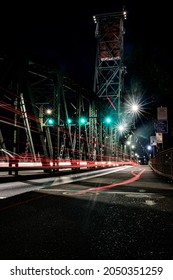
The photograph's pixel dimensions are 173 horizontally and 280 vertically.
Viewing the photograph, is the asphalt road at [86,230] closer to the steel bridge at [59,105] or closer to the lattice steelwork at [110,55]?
the steel bridge at [59,105]

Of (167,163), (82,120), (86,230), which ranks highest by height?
(82,120)

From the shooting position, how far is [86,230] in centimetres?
356

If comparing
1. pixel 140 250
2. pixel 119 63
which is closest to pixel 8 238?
pixel 140 250

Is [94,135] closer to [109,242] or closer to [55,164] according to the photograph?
[55,164]

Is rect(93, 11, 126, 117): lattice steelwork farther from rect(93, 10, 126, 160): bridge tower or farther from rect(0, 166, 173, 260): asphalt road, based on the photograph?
rect(0, 166, 173, 260): asphalt road

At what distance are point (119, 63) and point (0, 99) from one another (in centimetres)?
5546

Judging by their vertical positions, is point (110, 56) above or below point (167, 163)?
above

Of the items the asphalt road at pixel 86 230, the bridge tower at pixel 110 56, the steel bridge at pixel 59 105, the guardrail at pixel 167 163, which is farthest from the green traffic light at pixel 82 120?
the bridge tower at pixel 110 56

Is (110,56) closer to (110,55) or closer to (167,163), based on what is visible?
(110,55)

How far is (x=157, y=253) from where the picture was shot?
8.67 ft

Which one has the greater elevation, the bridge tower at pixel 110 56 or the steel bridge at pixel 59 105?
the bridge tower at pixel 110 56

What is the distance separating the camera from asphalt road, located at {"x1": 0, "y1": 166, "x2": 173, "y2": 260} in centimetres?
264

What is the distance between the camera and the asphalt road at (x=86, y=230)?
2.64m

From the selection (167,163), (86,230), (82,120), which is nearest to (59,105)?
(82,120)
